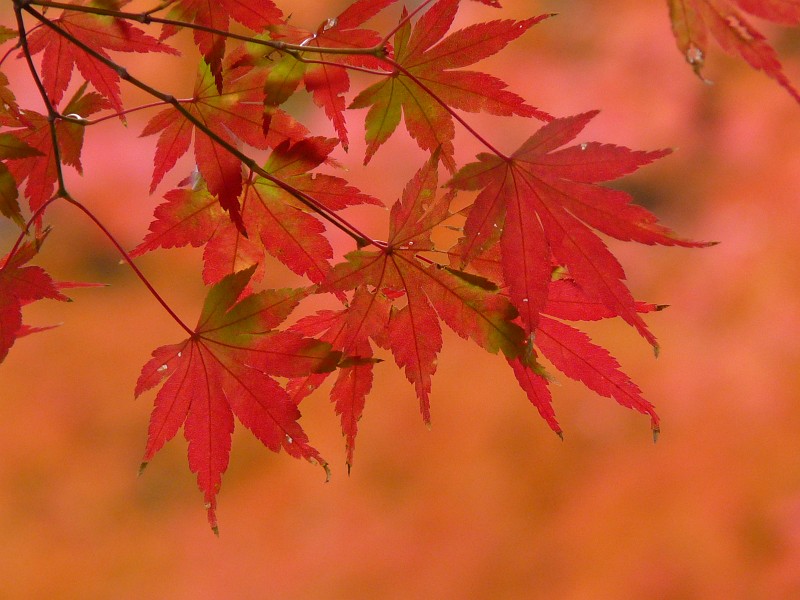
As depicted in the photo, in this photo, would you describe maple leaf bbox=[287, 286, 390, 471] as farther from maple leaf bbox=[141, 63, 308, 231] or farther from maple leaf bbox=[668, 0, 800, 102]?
maple leaf bbox=[668, 0, 800, 102]

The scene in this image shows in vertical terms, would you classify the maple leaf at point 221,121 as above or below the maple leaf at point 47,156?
above

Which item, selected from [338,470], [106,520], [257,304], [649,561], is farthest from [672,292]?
[257,304]

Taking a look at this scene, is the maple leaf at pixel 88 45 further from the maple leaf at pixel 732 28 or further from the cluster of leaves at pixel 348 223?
the maple leaf at pixel 732 28

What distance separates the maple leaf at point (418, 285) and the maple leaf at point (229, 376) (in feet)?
0.16

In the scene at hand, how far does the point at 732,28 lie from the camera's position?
46 cm

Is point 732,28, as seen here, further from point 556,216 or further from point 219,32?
point 219,32

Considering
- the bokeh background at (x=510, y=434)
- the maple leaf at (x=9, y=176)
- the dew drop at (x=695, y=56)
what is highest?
the dew drop at (x=695, y=56)

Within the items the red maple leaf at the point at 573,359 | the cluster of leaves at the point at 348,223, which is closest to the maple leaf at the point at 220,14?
the cluster of leaves at the point at 348,223

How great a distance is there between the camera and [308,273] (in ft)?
1.67

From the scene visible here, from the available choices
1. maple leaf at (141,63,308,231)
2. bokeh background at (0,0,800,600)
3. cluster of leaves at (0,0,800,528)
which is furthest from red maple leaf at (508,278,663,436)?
bokeh background at (0,0,800,600)

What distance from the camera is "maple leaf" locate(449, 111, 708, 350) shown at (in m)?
0.41

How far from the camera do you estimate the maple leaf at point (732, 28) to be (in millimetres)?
437

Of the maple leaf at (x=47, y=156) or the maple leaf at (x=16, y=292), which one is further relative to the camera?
the maple leaf at (x=47, y=156)

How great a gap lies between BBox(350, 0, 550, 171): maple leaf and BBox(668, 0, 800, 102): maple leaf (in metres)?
0.10
